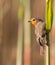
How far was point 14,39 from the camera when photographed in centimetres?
177

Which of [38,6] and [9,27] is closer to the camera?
[38,6]

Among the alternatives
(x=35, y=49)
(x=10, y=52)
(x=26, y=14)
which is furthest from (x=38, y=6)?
(x=26, y=14)

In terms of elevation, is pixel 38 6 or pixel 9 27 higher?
pixel 38 6

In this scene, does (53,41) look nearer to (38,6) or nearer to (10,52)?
(38,6)

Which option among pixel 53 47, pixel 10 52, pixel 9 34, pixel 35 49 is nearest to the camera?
pixel 53 47

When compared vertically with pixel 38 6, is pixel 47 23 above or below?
below

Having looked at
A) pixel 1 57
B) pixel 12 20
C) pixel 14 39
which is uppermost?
pixel 12 20

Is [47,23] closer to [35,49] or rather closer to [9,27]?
[35,49]

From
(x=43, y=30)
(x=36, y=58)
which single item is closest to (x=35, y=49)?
(x=36, y=58)

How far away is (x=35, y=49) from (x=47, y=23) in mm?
1092

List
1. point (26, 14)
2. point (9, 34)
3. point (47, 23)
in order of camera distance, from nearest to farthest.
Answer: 1. point (47, 23)
2. point (26, 14)
3. point (9, 34)

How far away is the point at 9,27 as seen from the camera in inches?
72.7

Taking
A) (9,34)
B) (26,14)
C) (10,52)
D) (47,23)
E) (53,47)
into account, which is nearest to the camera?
(47,23)

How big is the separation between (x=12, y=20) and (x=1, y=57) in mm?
314
